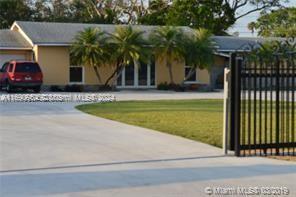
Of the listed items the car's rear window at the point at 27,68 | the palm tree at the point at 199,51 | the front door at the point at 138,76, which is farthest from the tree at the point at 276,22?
the car's rear window at the point at 27,68

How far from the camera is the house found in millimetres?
37094

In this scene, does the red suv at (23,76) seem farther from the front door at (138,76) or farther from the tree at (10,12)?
the tree at (10,12)

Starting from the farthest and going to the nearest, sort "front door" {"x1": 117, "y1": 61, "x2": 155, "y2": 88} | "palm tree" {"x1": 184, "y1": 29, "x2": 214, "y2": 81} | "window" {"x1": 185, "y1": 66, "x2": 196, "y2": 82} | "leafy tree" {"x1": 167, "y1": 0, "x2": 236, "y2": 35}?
"leafy tree" {"x1": 167, "y1": 0, "x2": 236, "y2": 35}, "window" {"x1": 185, "y1": 66, "x2": 196, "y2": 82}, "front door" {"x1": 117, "y1": 61, "x2": 155, "y2": 88}, "palm tree" {"x1": 184, "y1": 29, "x2": 214, "y2": 81}

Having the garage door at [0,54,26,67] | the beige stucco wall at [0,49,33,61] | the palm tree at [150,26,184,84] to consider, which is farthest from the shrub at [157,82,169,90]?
the garage door at [0,54,26,67]

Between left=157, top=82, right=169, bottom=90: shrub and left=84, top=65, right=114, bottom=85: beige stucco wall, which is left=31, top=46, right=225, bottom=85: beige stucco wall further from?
left=157, top=82, right=169, bottom=90: shrub

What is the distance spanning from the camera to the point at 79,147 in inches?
496

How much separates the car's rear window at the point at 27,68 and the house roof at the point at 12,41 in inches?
131

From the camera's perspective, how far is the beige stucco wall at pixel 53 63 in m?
36.9

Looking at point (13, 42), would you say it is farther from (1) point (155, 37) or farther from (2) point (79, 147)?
(2) point (79, 147)

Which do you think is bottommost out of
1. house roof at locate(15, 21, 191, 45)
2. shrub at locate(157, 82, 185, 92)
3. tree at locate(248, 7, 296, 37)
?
shrub at locate(157, 82, 185, 92)

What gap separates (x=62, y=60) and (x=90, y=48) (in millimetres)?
2499

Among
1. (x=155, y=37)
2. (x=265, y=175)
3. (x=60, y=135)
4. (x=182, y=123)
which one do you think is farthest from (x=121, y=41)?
(x=265, y=175)

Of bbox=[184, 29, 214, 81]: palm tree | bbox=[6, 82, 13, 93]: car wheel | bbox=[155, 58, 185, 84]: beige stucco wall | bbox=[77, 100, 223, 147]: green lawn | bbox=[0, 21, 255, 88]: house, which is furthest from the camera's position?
bbox=[155, 58, 185, 84]: beige stucco wall

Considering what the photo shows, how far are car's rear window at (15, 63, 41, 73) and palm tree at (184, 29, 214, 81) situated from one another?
9.45 m
